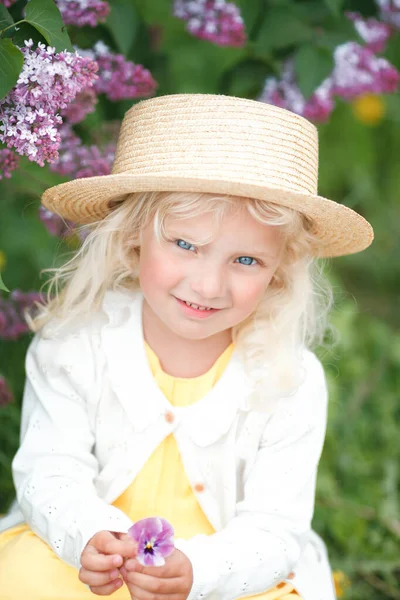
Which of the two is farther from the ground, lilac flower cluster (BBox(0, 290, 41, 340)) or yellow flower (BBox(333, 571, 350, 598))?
lilac flower cluster (BBox(0, 290, 41, 340))

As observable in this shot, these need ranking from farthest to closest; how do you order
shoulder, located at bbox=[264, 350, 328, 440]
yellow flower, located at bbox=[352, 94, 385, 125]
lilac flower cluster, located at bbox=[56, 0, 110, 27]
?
yellow flower, located at bbox=[352, 94, 385, 125], shoulder, located at bbox=[264, 350, 328, 440], lilac flower cluster, located at bbox=[56, 0, 110, 27]

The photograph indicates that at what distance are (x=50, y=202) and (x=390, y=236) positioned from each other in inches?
118

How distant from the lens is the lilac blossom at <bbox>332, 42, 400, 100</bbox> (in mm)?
2406

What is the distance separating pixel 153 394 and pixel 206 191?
0.54m

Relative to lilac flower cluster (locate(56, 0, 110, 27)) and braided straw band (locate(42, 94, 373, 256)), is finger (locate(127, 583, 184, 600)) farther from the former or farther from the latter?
lilac flower cluster (locate(56, 0, 110, 27))

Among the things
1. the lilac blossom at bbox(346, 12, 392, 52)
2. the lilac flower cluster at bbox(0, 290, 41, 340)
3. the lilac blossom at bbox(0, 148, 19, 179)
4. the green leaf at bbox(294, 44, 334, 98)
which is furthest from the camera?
the lilac blossom at bbox(346, 12, 392, 52)

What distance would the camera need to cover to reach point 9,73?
1.49m

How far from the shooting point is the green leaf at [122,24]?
2.00 meters

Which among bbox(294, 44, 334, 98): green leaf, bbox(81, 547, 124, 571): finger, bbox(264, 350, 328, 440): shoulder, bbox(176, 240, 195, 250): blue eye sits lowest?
bbox(264, 350, 328, 440): shoulder

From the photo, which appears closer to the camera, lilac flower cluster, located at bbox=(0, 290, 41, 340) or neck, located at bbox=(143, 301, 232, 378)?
neck, located at bbox=(143, 301, 232, 378)

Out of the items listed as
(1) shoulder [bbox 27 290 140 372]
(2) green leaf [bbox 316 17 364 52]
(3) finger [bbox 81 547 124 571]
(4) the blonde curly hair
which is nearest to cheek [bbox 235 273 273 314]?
(4) the blonde curly hair

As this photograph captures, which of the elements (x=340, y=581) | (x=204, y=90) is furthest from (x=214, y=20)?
(x=340, y=581)

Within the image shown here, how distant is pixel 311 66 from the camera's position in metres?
2.22

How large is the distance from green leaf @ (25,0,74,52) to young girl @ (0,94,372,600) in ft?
0.91
